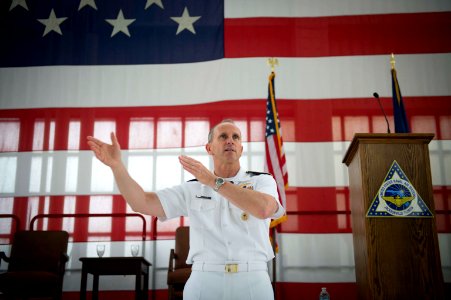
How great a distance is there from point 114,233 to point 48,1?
2.97m

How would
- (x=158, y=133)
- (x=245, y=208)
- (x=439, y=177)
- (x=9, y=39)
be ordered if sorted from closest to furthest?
1. (x=245, y=208)
2. (x=439, y=177)
3. (x=158, y=133)
4. (x=9, y=39)

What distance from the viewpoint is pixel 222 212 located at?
74.6 inches

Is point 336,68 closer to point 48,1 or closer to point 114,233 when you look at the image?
point 114,233

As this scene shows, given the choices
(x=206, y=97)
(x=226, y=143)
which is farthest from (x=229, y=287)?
(x=206, y=97)

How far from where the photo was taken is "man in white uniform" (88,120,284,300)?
173 centimetres

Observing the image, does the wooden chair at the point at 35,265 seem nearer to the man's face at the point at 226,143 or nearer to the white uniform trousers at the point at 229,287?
the man's face at the point at 226,143

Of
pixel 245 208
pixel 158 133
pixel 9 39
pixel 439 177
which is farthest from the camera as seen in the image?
pixel 9 39

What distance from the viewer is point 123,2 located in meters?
6.07

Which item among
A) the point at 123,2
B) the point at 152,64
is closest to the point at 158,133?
the point at 152,64

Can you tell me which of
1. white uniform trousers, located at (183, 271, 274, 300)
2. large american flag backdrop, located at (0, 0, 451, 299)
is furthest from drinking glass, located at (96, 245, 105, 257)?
white uniform trousers, located at (183, 271, 274, 300)

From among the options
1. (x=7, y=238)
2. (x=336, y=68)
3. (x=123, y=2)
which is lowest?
(x=7, y=238)

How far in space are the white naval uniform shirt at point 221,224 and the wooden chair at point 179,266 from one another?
2.37 metres

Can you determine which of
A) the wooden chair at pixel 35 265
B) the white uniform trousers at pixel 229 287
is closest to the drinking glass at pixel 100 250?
the wooden chair at pixel 35 265

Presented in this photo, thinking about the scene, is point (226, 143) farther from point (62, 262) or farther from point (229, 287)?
point (62, 262)
